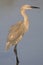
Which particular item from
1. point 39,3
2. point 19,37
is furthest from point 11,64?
point 39,3

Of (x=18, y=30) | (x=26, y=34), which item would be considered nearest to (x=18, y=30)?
(x=18, y=30)

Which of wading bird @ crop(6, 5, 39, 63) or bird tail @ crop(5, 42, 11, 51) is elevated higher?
wading bird @ crop(6, 5, 39, 63)

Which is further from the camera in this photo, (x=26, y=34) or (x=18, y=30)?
(x=26, y=34)

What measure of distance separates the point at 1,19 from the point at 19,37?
273mm

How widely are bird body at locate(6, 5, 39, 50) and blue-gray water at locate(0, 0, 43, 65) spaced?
1.7 inches

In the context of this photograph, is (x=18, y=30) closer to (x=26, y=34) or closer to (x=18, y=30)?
(x=18, y=30)

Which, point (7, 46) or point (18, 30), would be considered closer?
point (18, 30)

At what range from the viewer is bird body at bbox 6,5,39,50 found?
1.83 metres

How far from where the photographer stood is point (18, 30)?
6.01ft

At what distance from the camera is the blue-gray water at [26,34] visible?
1.95m

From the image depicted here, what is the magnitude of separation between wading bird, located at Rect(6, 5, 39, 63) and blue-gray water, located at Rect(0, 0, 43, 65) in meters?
0.04

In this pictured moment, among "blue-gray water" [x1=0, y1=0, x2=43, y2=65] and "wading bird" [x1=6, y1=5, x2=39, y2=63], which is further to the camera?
"blue-gray water" [x1=0, y1=0, x2=43, y2=65]

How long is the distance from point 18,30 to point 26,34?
0.18 metres

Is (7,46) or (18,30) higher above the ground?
(18,30)
